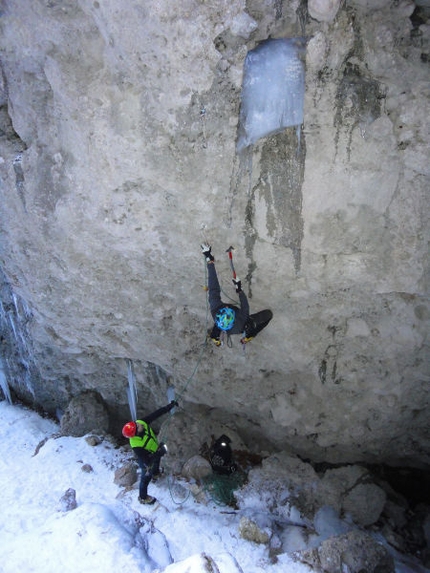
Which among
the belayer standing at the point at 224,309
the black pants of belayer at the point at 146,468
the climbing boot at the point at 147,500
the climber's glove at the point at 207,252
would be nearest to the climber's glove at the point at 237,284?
the belayer standing at the point at 224,309

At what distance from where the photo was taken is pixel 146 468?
5.24 metres

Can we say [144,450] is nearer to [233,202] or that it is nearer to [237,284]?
[237,284]

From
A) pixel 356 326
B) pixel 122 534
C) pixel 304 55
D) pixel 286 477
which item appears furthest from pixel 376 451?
pixel 304 55

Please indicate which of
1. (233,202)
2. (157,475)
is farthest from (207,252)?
(157,475)

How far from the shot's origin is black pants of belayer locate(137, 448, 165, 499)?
518 cm

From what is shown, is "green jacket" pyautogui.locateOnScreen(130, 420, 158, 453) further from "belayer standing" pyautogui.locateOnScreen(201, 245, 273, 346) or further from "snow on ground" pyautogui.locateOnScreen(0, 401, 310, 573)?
"belayer standing" pyautogui.locateOnScreen(201, 245, 273, 346)

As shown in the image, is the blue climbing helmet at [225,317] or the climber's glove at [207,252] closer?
the blue climbing helmet at [225,317]

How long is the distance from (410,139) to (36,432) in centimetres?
747

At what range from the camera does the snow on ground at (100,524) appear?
4121mm

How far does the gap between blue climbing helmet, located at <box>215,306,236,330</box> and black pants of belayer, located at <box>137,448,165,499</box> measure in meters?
2.06

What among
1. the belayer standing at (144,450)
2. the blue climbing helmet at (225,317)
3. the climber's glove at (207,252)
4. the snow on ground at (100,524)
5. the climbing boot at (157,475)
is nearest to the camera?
the snow on ground at (100,524)

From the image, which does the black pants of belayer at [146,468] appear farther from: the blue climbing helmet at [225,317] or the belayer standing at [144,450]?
the blue climbing helmet at [225,317]

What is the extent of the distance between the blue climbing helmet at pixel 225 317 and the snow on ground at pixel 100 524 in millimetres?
2211

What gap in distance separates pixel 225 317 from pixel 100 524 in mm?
2696
